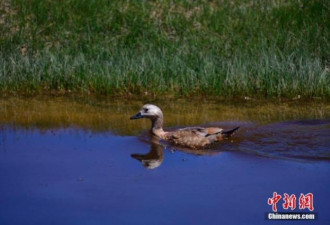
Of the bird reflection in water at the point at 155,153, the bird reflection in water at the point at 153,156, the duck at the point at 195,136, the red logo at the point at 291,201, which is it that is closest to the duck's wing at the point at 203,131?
the duck at the point at 195,136

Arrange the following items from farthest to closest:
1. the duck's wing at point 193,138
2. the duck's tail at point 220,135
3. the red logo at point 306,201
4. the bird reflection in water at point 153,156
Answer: the duck's tail at point 220,135
the duck's wing at point 193,138
the bird reflection in water at point 153,156
the red logo at point 306,201

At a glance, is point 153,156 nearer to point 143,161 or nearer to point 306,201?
point 143,161

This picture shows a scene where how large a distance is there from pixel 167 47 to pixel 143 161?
651 centimetres

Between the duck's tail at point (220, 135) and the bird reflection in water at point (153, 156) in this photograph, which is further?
the duck's tail at point (220, 135)

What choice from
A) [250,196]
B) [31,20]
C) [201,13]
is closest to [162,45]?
[201,13]

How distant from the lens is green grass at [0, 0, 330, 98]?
12.4 m

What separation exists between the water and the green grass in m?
0.52

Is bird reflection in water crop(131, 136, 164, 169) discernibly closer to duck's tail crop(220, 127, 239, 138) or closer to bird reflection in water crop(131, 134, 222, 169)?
bird reflection in water crop(131, 134, 222, 169)

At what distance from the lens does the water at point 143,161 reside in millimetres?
6688

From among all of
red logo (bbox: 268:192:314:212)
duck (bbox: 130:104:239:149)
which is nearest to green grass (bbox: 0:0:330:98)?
duck (bbox: 130:104:239:149)

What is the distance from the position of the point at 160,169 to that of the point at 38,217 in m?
→ 1.96

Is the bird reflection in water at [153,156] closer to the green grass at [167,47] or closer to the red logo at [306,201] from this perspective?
the red logo at [306,201]

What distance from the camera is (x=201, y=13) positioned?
55.6ft

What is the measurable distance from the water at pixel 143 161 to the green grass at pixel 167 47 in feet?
1.70
